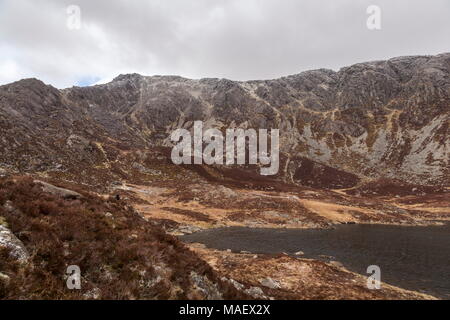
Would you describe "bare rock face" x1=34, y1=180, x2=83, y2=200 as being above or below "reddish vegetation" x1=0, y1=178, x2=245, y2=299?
above

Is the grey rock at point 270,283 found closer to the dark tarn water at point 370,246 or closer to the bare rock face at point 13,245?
the dark tarn water at point 370,246

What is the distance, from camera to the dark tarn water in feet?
93.4

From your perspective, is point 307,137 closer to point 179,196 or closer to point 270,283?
point 179,196
